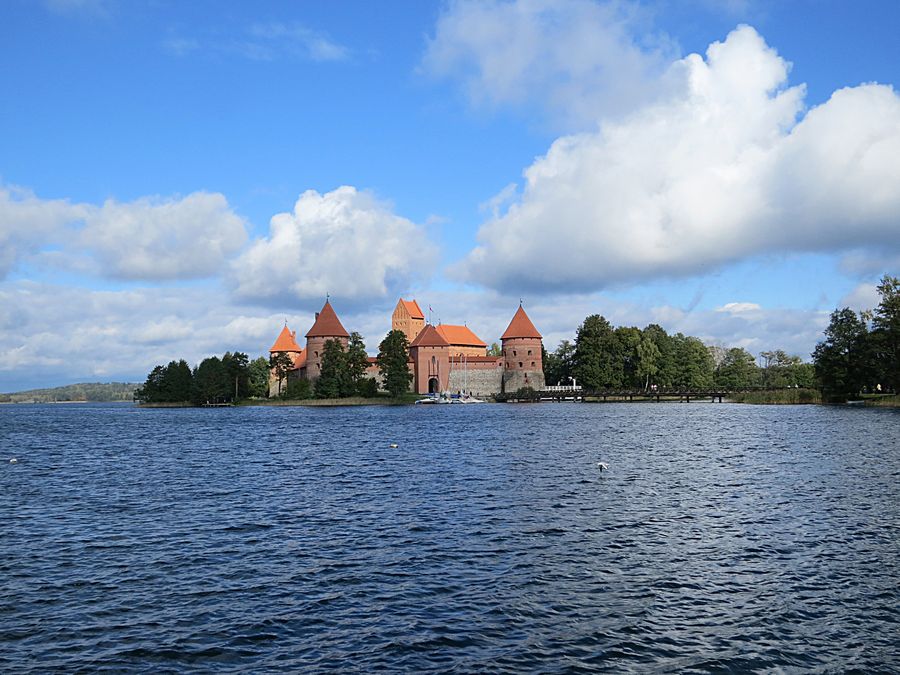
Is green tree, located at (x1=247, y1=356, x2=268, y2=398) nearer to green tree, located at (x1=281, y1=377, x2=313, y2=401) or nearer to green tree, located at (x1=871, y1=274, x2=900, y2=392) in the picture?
green tree, located at (x1=281, y1=377, x2=313, y2=401)

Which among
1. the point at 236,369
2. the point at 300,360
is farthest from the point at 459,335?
the point at 236,369

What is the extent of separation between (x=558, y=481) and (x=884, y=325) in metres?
57.2

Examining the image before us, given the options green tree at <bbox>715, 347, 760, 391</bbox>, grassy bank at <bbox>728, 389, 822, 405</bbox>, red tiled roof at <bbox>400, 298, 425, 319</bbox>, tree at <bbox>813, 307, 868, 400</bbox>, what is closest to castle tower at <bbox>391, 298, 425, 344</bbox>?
red tiled roof at <bbox>400, 298, 425, 319</bbox>

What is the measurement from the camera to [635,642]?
→ 360 inches

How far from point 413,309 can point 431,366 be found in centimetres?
2790

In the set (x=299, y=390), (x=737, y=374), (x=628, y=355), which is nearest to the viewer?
(x=299, y=390)

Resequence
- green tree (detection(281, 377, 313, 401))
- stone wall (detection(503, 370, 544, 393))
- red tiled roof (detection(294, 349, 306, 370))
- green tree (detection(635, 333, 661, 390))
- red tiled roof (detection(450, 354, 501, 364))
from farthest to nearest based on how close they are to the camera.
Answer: red tiled roof (detection(294, 349, 306, 370)) < red tiled roof (detection(450, 354, 501, 364)) < stone wall (detection(503, 370, 544, 393)) < green tree (detection(635, 333, 661, 390)) < green tree (detection(281, 377, 313, 401))

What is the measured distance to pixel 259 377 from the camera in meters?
119

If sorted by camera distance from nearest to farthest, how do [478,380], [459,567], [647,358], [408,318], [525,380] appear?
1. [459,567]
2. [647,358]
3. [525,380]
4. [478,380]
5. [408,318]

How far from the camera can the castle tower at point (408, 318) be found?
133 m

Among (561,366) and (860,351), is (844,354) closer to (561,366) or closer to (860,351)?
(860,351)

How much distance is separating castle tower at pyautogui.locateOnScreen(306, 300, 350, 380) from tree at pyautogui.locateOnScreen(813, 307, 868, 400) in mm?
59629

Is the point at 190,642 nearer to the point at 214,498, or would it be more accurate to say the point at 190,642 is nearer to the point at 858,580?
the point at 858,580

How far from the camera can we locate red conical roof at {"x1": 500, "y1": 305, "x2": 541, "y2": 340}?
105125 millimetres
